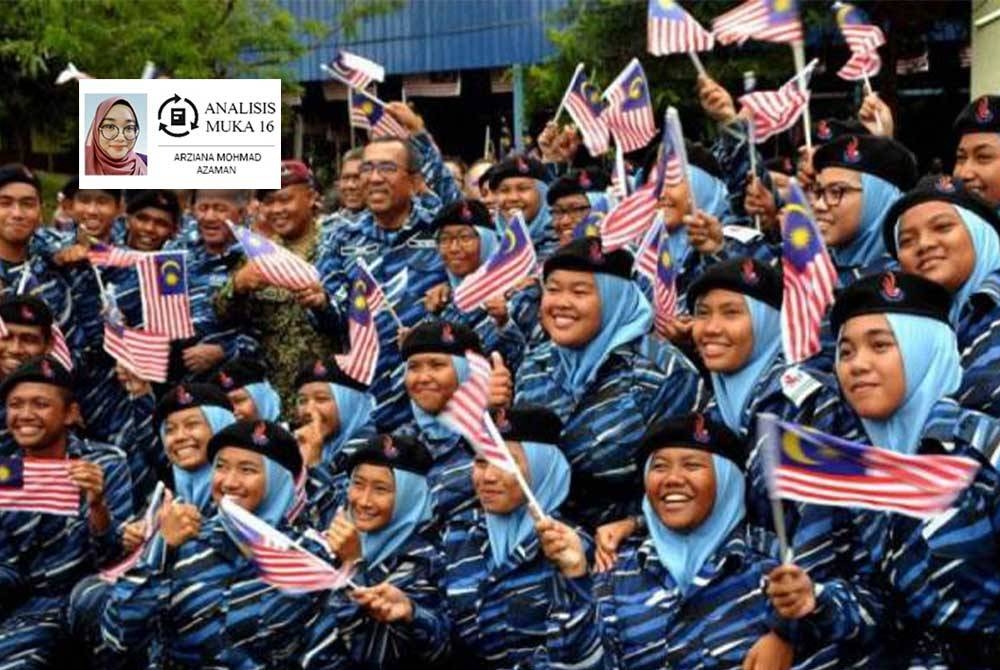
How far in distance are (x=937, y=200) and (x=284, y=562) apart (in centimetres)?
236

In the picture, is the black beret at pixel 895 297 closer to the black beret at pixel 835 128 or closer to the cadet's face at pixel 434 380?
the cadet's face at pixel 434 380

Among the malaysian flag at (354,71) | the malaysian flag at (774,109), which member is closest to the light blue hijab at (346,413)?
the malaysian flag at (774,109)

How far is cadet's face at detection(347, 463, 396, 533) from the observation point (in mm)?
6234

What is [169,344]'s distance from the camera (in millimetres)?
8477

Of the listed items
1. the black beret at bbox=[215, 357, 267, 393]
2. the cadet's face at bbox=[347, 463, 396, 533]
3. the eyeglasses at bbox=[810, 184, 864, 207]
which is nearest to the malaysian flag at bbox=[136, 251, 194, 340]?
the black beret at bbox=[215, 357, 267, 393]

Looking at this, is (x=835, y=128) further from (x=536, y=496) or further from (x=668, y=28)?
(x=536, y=496)

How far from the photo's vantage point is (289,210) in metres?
8.90

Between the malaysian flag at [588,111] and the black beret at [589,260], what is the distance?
10.4 ft

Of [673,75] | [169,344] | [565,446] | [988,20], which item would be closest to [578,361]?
[565,446]

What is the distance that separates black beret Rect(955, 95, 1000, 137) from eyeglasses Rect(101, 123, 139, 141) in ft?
14.3

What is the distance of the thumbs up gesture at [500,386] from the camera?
655cm

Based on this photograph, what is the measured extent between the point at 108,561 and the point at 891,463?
3.95 metres

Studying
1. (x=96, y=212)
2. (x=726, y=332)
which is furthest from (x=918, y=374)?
(x=96, y=212)

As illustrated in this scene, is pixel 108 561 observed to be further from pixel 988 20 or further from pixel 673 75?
pixel 673 75
